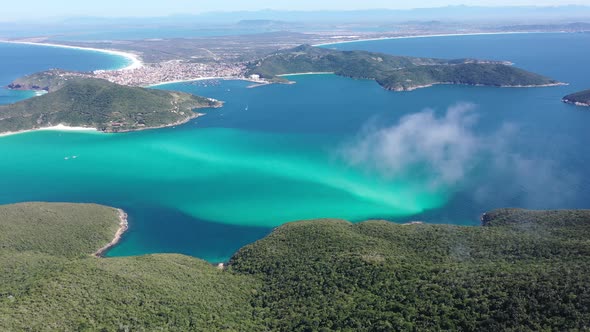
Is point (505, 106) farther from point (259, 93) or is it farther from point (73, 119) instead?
point (73, 119)

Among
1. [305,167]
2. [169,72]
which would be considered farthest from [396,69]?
[305,167]

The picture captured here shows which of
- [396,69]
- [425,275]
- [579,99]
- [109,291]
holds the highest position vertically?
[396,69]

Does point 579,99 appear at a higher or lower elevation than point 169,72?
lower

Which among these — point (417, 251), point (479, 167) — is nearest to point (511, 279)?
point (417, 251)

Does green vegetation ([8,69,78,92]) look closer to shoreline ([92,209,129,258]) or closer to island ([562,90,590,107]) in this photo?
shoreline ([92,209,129,258])

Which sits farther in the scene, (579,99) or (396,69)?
(396,69)

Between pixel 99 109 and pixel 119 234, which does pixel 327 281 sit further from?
pixel 99 109

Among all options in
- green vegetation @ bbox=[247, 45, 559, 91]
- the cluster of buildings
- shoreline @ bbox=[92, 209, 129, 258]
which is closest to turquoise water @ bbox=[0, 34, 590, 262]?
shoreline @ bbox=[92, 209, 129, 258]

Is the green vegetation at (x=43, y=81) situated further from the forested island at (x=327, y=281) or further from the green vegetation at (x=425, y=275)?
the green vegetation at (x=425, y=275)
